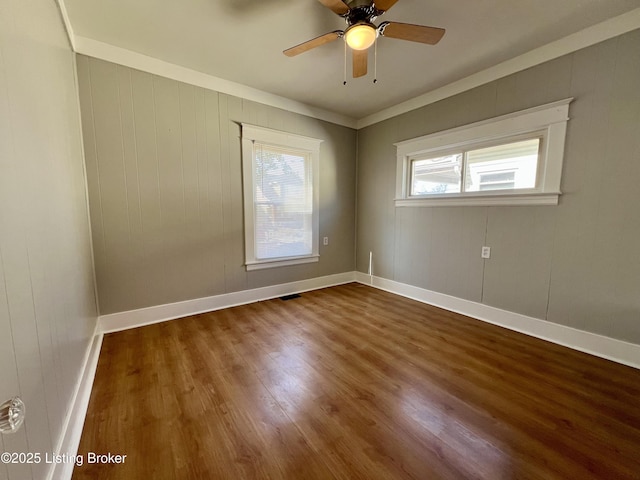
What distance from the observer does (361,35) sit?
5.57 feet

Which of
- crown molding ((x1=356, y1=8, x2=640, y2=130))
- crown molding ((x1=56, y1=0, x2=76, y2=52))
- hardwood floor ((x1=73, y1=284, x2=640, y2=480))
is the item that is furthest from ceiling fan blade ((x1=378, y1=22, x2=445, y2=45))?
hardwood floor ((x1=73, y1=284, x2=640, y2=480))

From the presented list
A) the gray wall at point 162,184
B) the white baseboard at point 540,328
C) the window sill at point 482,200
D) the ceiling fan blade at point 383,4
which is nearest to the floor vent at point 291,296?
the gray wall at point 162,184

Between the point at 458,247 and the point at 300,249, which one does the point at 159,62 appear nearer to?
the point at 300,249

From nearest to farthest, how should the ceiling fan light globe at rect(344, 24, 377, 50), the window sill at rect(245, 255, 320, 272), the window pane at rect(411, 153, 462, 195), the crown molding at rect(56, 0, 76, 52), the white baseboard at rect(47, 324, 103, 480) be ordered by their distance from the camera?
the white baseboard at rect(47, 324, 103, 480)
the ceiling fan light globe at rect(344, 24, 377, 50)
the crown molding at rect(56, 0, 76, 52)
the window pane at rect(411, 153, 462, 195)
the window sill at rect(245, 255, 320, 272)

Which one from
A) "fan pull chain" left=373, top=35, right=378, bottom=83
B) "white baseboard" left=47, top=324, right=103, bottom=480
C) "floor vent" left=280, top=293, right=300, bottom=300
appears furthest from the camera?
"floor vent" left=280, top=293, right=300, bottom=300

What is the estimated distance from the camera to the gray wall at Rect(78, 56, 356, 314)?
235 cm

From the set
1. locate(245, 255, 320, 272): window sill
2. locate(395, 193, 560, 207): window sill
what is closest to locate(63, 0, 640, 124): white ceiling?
locate(395, 193, 560, 207): window sill

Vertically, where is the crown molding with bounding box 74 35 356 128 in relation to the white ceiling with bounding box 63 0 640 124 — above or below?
below

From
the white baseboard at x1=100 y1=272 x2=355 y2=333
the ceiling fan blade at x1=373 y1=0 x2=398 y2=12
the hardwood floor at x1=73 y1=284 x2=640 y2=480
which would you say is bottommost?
the hardwood floor at x1=73 y1=284 x2=640 y2=480

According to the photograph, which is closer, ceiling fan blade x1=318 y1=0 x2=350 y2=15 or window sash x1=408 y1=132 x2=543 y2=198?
ceiling fan blade x1=318 y1=0 x2=350 y2=15

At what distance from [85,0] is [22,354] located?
2.39 metres

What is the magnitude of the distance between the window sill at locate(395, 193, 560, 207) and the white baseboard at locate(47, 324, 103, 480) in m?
3.53

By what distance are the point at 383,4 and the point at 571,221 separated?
7.55 feet

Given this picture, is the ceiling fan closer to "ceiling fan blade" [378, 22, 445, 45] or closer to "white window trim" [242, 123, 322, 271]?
"ceiling fan blade" [378, 22, 445, 45]
